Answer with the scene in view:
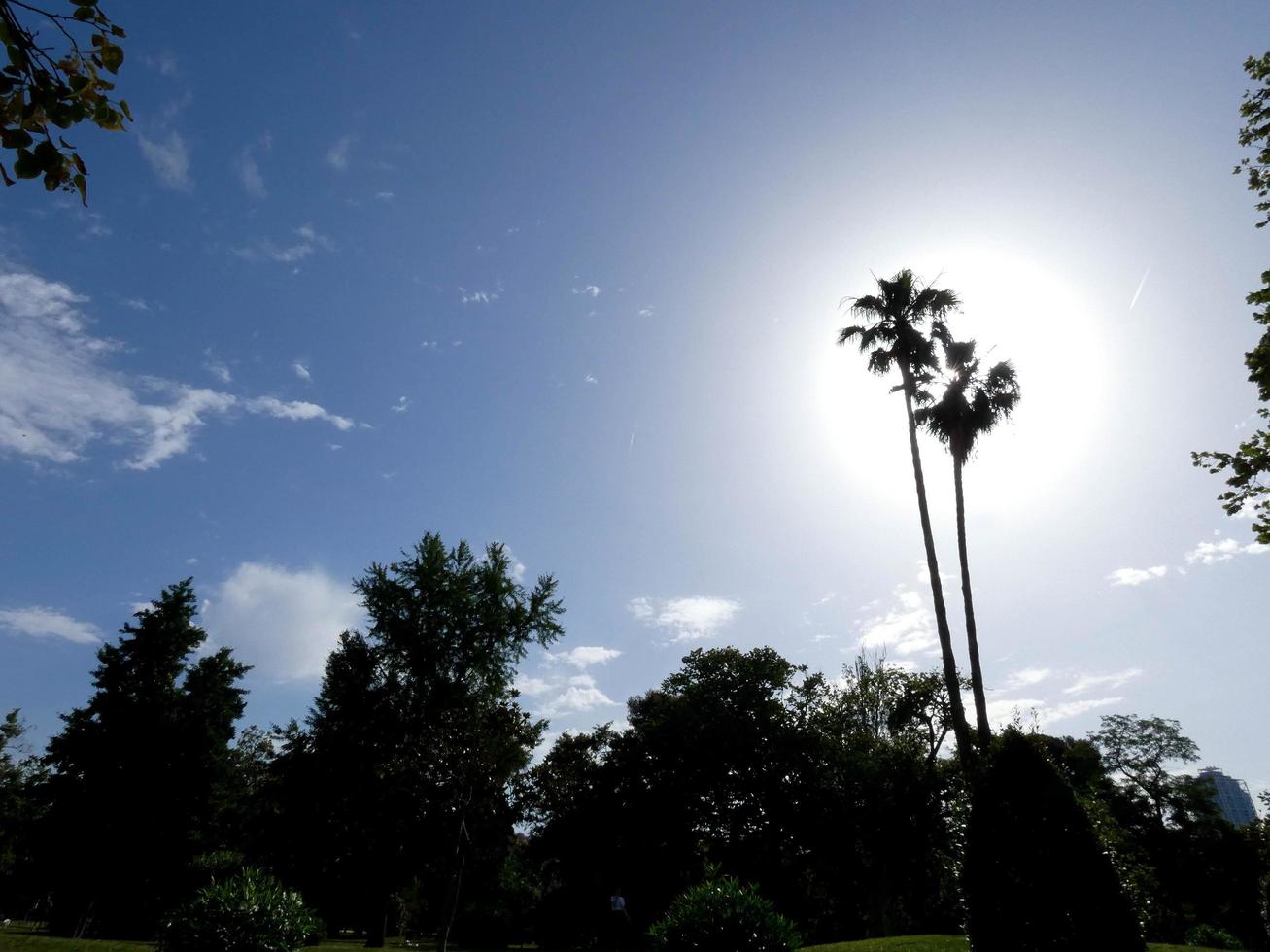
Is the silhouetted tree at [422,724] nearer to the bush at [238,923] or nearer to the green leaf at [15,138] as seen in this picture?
the bush at [238,923]

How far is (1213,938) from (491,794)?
37.0 m

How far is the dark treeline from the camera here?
33406mm

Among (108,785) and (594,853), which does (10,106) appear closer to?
(108,785)

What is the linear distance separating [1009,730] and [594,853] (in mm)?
38768

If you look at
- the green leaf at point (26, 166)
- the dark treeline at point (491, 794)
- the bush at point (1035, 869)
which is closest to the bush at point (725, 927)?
the bush at point (1035, 869)

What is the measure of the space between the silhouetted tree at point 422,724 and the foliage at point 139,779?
6.01 m

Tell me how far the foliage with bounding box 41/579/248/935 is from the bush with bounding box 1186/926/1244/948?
163 ft

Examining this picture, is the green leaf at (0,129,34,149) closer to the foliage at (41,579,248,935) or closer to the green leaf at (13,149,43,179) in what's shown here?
the green leaf at (13,149,43,179)

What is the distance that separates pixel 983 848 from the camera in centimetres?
1238

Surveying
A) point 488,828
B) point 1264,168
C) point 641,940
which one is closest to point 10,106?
point 1264,168

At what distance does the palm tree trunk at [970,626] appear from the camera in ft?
64.1

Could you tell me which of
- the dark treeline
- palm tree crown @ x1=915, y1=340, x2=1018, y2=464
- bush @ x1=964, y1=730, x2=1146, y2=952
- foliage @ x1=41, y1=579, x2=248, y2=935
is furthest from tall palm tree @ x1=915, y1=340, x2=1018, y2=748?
foliage @ x1=41, y1=579, x2=248, y2=935

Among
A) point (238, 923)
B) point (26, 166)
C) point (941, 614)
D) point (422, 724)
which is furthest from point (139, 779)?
point (26, 166)

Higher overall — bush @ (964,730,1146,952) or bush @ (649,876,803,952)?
bush @ (964,730,1146,952)
